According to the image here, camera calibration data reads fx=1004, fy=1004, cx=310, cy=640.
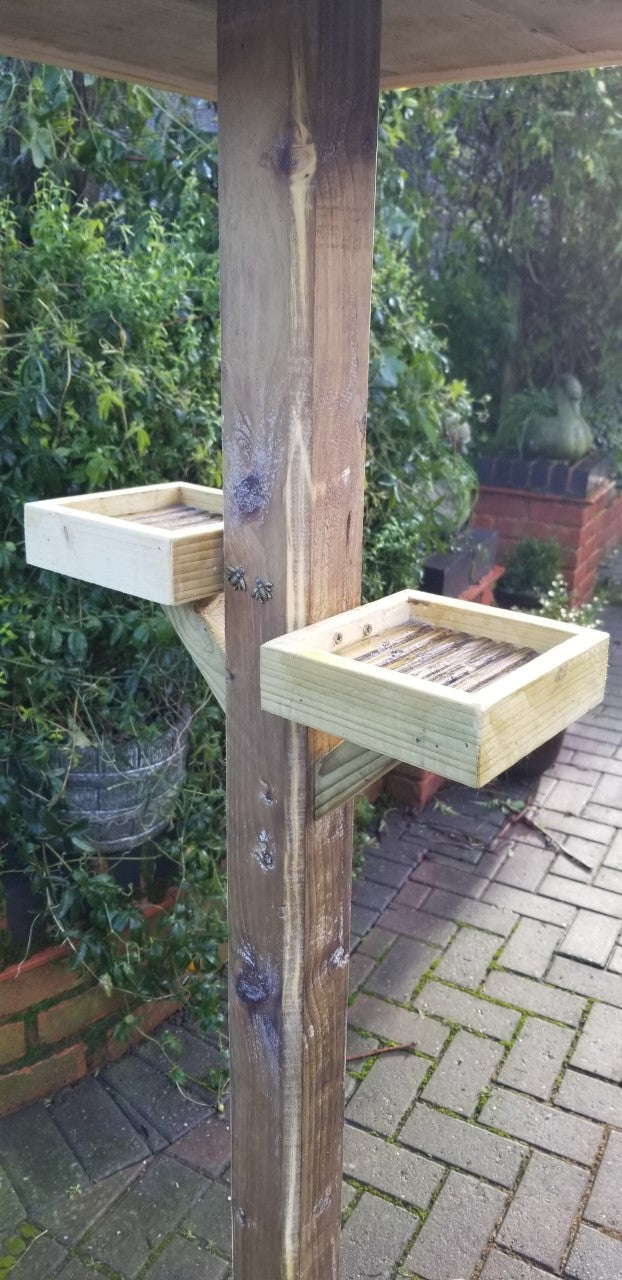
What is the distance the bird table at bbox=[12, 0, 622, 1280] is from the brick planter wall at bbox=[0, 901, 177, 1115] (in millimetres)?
985

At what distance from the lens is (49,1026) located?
8.38 feet

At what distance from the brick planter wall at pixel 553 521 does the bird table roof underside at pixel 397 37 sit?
495 centimetres

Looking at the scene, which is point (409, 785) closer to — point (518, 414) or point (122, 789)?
point (122, 789)

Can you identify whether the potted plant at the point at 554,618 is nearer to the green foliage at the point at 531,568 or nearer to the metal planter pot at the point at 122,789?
the green foliage at the point at 531,568

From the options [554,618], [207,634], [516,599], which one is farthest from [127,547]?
[516,599]

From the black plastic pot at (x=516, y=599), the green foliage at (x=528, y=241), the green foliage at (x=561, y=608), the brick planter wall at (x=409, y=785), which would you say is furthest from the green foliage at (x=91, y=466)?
the green foliage at (x=528, y=241)

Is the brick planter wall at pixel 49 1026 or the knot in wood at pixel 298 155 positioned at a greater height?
the knot in wood at pixel 298 155

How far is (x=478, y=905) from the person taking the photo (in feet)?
11.5

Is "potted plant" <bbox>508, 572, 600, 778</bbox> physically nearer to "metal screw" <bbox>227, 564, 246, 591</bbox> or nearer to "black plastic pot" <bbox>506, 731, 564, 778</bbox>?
"black plastic pot" <bbox>506, 731, 564, 778</bbox>

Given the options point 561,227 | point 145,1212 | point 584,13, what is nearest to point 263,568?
point 584,13

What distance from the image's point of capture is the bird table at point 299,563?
1.17 m

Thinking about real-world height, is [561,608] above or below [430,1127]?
above

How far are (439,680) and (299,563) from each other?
9.3 inches

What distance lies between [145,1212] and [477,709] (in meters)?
1.81
